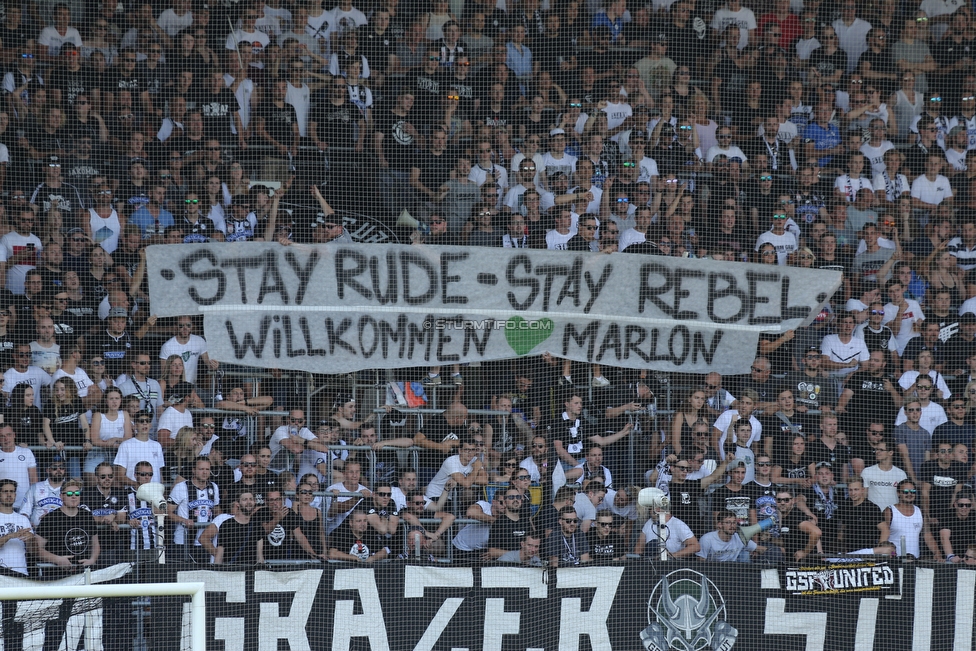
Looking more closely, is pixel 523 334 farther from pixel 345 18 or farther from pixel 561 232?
pixel 345 18

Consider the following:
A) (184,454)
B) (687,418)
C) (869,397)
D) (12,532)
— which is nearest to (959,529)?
(869,397)

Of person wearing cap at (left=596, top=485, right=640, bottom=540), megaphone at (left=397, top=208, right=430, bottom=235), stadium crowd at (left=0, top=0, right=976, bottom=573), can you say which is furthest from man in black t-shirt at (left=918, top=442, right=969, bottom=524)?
megaphone at (left=397, top=208, right=430, bottom=235)

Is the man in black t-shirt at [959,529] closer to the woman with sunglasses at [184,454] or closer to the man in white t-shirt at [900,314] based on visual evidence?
the man in white t-shirt at [900,314]

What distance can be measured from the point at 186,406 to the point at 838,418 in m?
4.47

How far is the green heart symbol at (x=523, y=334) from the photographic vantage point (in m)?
8.31

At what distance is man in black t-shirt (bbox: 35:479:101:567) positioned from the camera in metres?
7.61

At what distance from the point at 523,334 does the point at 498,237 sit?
2.76 ft

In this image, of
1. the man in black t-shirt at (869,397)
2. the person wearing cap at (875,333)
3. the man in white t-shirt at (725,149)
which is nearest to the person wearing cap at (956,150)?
the person wearing cap at (875,333)

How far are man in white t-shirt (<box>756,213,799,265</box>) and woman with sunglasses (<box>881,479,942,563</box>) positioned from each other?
6.02ft

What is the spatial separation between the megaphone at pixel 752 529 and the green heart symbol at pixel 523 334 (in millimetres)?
1796

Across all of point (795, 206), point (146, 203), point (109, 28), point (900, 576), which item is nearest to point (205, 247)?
point (146, 203)

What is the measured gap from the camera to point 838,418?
28.2ft

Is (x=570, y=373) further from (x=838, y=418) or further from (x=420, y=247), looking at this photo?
(x=838, y=418)

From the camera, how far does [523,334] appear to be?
27.4ft
